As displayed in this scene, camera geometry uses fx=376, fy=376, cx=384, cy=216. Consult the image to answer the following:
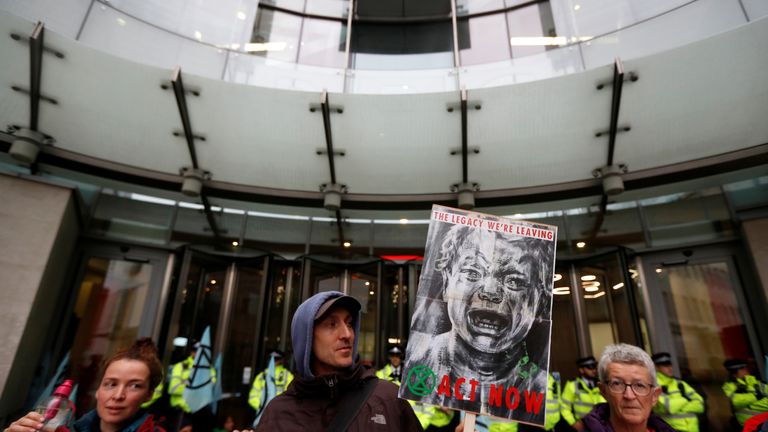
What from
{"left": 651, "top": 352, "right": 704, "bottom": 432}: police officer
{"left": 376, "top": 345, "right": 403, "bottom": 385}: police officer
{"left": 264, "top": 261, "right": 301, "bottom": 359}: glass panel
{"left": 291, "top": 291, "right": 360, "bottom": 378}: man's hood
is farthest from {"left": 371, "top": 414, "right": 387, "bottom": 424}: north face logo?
{"left": 264, "top": 261, "right": 301, "bottom": 359}: glass panel

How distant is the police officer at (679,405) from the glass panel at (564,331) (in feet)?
5.59

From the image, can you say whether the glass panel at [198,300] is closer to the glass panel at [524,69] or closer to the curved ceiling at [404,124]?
the curved ceiling at [404,124]

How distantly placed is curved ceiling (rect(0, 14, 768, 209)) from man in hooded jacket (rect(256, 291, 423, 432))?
15.0 feet

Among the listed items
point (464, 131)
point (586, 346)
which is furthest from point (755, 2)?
point (586, 346)

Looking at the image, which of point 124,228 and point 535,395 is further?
point 124,228

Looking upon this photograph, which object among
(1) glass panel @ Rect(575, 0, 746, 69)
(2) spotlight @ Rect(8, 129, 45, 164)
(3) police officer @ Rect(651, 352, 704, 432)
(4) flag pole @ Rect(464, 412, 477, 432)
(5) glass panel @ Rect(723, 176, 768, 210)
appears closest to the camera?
(4) flag pole @ Rect(464, 412, 477, 432)

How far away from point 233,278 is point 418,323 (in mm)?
6748

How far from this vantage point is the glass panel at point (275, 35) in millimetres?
6883

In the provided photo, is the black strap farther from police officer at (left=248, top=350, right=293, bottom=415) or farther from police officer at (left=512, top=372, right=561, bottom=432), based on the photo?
police officer at (left=248, top=350, right=293, bottom=415)

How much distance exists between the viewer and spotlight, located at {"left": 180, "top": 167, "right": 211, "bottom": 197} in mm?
6109

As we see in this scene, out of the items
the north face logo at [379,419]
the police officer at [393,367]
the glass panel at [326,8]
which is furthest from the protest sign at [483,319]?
the glass panel at [326,8]

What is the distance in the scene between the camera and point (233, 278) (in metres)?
7.51

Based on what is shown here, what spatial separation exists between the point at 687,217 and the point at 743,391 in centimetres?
275

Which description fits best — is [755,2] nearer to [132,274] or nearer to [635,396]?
[635,396]
